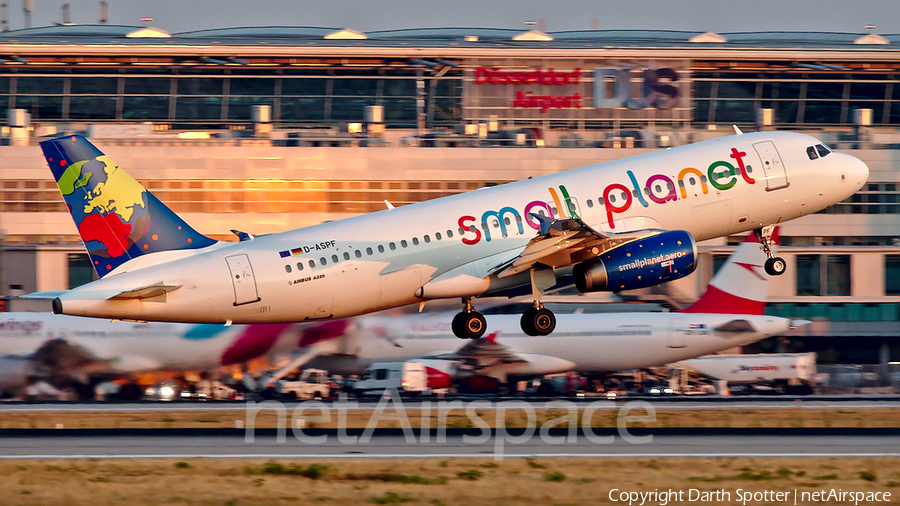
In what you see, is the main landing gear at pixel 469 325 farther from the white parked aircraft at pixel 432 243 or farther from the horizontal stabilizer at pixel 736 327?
the horizontal stabilizer at pixel 736 327

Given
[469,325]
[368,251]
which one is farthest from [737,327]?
[368,251]

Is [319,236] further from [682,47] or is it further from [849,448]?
[682,47]

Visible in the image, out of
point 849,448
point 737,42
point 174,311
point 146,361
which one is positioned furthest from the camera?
point 737,42

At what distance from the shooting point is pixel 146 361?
48.9 metres

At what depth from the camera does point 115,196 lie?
33.9 meters

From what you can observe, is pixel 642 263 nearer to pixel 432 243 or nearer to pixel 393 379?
pixel 432 243

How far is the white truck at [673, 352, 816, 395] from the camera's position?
52.6 metres

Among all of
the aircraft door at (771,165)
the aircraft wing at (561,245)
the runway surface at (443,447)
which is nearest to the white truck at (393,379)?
the runway surface at (443,447)

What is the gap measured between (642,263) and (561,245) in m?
2.76

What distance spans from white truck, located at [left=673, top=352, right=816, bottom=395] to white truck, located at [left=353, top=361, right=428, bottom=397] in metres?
13.4

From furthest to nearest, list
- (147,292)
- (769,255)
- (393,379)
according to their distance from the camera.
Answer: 1. (393,379)
2. (769,255)
3. (147,292)

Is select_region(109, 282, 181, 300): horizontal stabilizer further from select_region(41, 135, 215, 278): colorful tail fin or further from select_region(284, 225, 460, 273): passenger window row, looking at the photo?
select_region(284, 225, 460, 273): passenger window row

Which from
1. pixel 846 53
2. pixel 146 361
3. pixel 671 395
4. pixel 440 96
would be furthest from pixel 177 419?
pixel 846 53

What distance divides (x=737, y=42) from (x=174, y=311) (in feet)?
234
